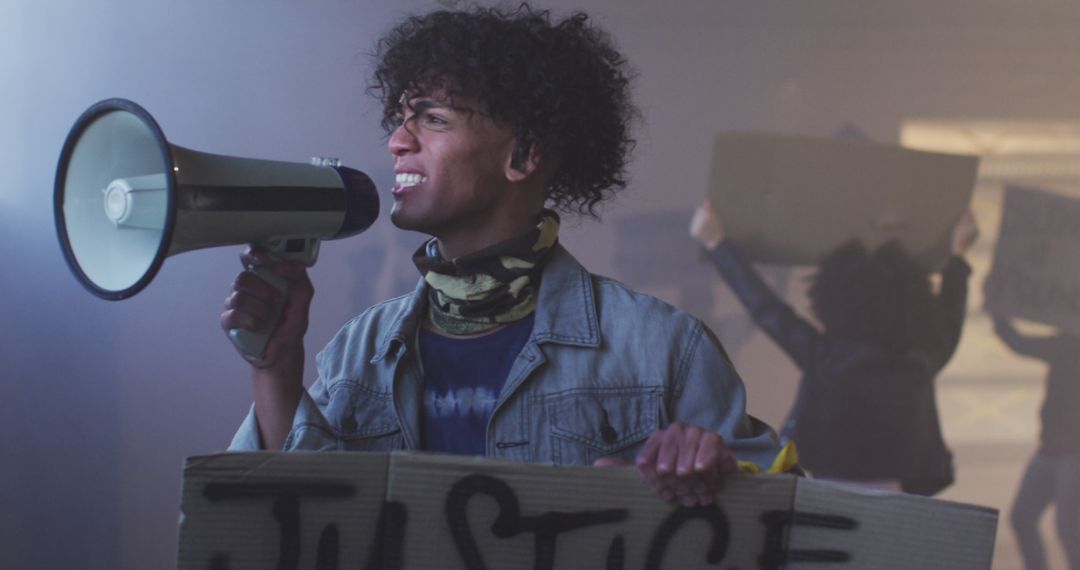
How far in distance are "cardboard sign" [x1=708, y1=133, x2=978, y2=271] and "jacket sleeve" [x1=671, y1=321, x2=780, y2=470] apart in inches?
60.7

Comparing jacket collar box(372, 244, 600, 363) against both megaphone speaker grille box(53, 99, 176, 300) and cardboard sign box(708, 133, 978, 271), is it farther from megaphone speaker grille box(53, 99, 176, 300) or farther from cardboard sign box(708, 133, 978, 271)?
cardboard sign box(708, 133, 978, 271)

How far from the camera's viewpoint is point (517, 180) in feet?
5.47

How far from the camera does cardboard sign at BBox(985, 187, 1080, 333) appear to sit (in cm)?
323

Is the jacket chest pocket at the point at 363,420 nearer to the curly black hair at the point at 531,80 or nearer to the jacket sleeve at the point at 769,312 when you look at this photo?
the curly black hair at the point at 531,80

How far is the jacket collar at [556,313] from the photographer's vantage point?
62.6 inches

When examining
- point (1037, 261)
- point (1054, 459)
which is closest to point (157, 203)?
point (1037, 261)

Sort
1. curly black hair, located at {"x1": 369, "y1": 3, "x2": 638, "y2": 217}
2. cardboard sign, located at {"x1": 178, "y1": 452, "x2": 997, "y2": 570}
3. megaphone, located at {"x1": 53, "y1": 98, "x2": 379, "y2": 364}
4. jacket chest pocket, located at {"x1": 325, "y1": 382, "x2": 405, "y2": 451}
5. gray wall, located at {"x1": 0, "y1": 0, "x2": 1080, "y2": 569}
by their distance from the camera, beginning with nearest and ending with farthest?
1. cardboard sign, located at {"x1": 178, "y1": 452, "x2": 997, "y2": 570}
2. megaphone, located at {"x1": 53, "y1": 98, "x2": 379, "y2": 364}
3. jacket chest pocket, located at {"x1": 325, "y1": 382, "x2": 405, "y2": 451}
4. curly black hair, located at {"x1": 369, "y1": 3, "x2": 638, "y2": 217}
5. gray wall, located at {"x1": 0, "y1": 0, "x2": 1080, "y2": 569}

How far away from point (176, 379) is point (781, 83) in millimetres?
1678

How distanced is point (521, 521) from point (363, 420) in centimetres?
48

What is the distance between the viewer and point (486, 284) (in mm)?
1590

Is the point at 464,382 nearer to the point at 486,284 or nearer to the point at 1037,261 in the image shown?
the point at 486,284

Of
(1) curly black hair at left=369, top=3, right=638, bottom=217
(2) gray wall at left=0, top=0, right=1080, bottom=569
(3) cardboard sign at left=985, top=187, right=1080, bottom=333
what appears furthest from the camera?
(3) cardboard sign at left=985, top=187, right=1080, bottom=333

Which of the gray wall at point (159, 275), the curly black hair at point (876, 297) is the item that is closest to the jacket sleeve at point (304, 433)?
the gray wall at point (159, 275)

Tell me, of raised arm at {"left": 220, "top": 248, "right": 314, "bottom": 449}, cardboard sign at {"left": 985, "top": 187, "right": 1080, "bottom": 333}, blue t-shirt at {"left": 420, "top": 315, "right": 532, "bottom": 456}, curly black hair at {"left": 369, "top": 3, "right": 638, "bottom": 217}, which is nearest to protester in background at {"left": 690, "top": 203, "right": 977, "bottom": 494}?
cardboard sign at {"left": 985, "top": 187, "right": 1080, "bottom": 333}
